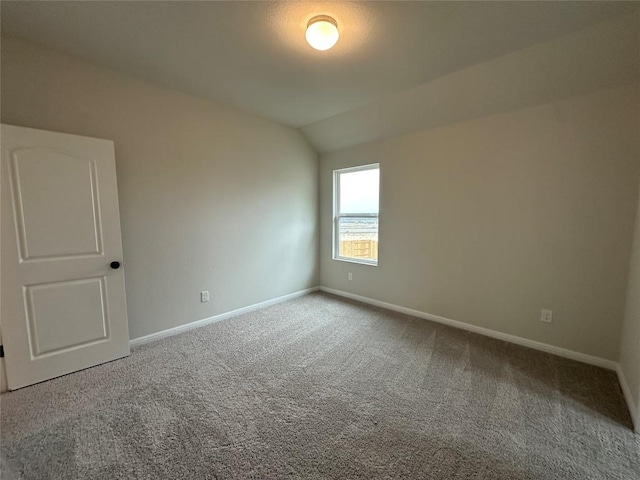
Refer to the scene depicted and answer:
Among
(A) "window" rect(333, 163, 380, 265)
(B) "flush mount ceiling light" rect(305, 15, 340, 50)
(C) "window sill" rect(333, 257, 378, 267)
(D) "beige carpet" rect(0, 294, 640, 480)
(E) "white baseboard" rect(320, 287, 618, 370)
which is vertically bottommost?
(D) "beige carpet" rect(0, 294, 640, 480)

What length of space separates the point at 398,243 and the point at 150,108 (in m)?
3.26

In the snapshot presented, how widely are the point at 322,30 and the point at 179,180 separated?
2.04 metres

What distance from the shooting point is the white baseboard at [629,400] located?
1554 millimetres

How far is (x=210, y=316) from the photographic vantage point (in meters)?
3.09

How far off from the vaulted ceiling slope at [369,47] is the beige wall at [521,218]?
0.28 metres

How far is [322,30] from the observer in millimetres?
1706

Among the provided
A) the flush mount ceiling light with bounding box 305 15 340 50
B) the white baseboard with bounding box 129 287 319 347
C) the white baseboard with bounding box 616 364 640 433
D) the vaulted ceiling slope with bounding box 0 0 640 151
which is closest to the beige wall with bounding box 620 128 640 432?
the white baseboard with bounding box 616 364 640 433

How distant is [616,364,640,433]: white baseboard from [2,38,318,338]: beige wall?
349 cm

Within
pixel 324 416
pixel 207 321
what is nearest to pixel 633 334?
pixel 324 416

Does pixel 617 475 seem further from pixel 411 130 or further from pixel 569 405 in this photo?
pixel 411 130

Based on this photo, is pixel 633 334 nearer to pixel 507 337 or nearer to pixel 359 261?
pixel 507 337

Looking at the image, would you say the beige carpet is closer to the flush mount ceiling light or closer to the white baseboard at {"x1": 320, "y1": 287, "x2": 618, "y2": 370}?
the white baseboard at {"x1": 320, "y1": 287, "x2": 618, "y2": 370}

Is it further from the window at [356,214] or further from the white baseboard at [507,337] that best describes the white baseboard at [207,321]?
the white baseboard at [507,337]

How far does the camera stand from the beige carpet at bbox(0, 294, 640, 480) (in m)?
1.33
